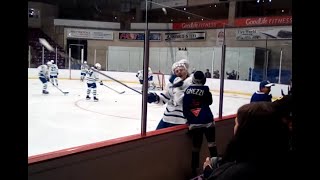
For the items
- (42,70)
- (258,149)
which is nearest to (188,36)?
(42,70)

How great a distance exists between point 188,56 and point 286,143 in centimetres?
719

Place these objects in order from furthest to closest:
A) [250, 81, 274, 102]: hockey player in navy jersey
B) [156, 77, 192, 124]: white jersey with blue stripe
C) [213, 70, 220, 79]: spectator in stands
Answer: [213, 70, 220, 79]: spectator in stands, [250, 81, 274, 102]: hockey player in navy jersey, [156, 77, 192, 124]: white jersey with blue stripe

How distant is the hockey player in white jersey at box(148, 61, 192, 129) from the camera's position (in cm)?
270

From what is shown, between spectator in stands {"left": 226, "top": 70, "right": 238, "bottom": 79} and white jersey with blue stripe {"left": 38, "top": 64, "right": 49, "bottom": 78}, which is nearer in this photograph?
white jersey with blue stripe {"left": 38, "top": 64, "right": 49, "bottom": 78}

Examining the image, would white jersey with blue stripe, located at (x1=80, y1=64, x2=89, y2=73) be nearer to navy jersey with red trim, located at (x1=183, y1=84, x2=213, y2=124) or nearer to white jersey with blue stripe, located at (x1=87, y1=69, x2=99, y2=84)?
white jersey with blue stripe, located at (x1=87, y1=69, x2=99, y2=84)

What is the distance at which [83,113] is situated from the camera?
199 inches

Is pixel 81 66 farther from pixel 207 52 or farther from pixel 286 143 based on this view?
pixel 286 143

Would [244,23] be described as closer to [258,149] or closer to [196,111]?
[196,111]

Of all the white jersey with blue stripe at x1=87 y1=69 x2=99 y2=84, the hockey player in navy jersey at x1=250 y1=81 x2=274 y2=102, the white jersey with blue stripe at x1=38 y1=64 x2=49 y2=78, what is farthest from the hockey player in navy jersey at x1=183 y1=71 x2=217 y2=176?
the white jersey with blue stripe at x1=87 y1=69 x2=99 y2=84

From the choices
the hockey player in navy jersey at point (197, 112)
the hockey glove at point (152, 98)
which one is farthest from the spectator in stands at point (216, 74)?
the hockey glove at point (152, 98)

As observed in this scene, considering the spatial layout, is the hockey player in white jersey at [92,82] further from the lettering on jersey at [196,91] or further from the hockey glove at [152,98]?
the lettering on jersey at [196,91]

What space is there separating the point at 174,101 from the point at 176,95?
0.17 feet
